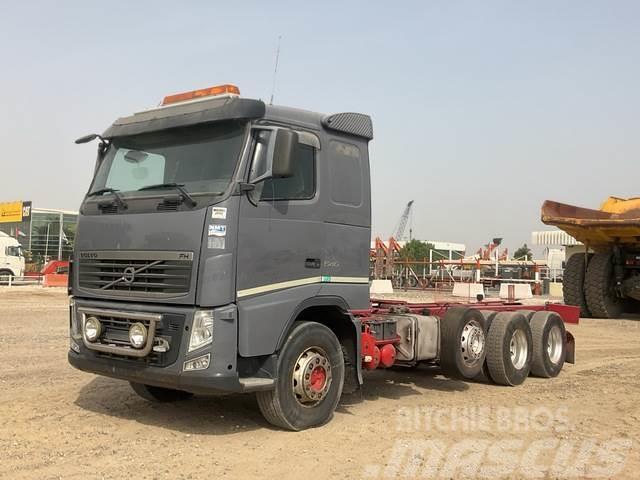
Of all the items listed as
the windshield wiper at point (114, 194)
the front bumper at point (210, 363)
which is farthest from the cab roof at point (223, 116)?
the front bumper at point (210, 363)

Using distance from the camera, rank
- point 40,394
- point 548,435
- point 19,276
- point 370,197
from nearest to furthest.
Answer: point 548,435, point 370,197, point 40,394, point 19,276

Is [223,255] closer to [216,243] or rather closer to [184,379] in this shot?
[216,243]

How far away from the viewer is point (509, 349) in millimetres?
8352

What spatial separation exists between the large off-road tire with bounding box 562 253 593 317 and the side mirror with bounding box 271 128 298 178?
45.8ft

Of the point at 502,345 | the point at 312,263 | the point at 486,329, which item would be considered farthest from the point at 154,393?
the point at 502,345

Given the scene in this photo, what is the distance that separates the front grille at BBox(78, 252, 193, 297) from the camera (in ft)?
17.3

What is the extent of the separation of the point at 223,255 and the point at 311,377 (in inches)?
59.4

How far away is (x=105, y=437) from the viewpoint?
218 inches

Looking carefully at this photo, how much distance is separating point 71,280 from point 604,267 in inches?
567

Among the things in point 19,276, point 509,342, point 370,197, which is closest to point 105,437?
point 370,197

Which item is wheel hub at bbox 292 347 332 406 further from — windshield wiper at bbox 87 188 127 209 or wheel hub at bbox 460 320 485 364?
wheel hub at bbox 460 320 485 364

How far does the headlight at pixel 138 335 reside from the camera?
5.37 meters

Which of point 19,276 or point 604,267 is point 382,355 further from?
point 19,276

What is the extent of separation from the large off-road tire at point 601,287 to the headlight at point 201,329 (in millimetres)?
14145
